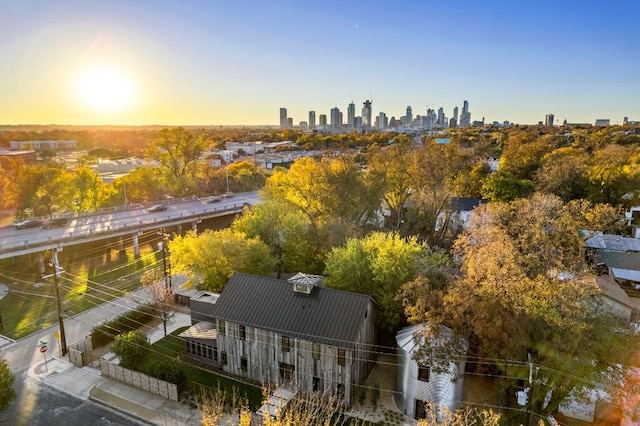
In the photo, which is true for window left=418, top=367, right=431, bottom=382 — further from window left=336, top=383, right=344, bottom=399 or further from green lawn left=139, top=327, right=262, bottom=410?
green lawn left=139, top=327, right=262, bottom=410

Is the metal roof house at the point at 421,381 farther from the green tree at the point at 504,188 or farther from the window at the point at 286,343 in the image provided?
the green tree at the point at 504,188

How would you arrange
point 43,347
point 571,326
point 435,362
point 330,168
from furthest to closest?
point 330,168
point 43,347
point 435,362
point 571,326

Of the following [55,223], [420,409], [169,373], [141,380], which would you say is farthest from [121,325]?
[55,223]

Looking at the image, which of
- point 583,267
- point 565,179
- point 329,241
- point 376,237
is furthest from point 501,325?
point 565,179

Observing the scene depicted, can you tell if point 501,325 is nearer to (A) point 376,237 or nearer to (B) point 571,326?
(B) point 571,326

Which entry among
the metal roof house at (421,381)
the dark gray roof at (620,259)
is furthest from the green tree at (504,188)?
the metal roof house at (421,381)

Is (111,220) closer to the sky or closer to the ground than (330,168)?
closer to the ground
